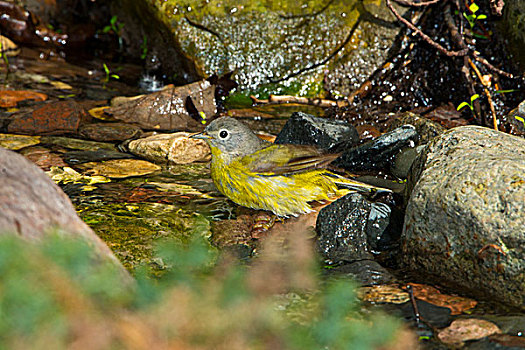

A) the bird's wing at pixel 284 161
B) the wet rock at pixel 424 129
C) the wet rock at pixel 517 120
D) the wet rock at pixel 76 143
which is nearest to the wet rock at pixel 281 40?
the wet rock at pixel 424 129

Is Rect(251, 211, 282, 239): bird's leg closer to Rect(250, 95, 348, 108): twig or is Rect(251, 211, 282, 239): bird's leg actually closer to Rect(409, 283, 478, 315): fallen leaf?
Rect(409, 283, 478, 315): fallen leaf

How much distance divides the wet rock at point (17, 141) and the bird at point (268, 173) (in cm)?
220

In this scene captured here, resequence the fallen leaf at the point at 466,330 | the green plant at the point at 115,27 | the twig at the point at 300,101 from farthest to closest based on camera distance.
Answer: the green plant at the point at 115,27 < the twig at the point at 300,101 < the fallen leaf at the point at 466,330

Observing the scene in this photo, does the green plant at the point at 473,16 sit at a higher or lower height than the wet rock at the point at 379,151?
higher

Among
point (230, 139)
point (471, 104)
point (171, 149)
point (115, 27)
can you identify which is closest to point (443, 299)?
point (230, 139)

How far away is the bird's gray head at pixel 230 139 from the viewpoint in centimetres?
480

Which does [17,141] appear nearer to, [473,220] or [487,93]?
[473,220]

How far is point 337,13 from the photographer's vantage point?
7.71 m

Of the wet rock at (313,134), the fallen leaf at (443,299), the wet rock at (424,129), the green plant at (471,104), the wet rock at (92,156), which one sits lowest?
the fallen leaf at (443,299)

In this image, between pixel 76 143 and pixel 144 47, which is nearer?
pixel 76 143

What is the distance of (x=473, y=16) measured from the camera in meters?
6.68

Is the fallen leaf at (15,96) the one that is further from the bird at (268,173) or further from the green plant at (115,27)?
the bird at (268,173)

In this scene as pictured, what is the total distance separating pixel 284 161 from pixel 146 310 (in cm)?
289

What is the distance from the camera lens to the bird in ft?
15.3
